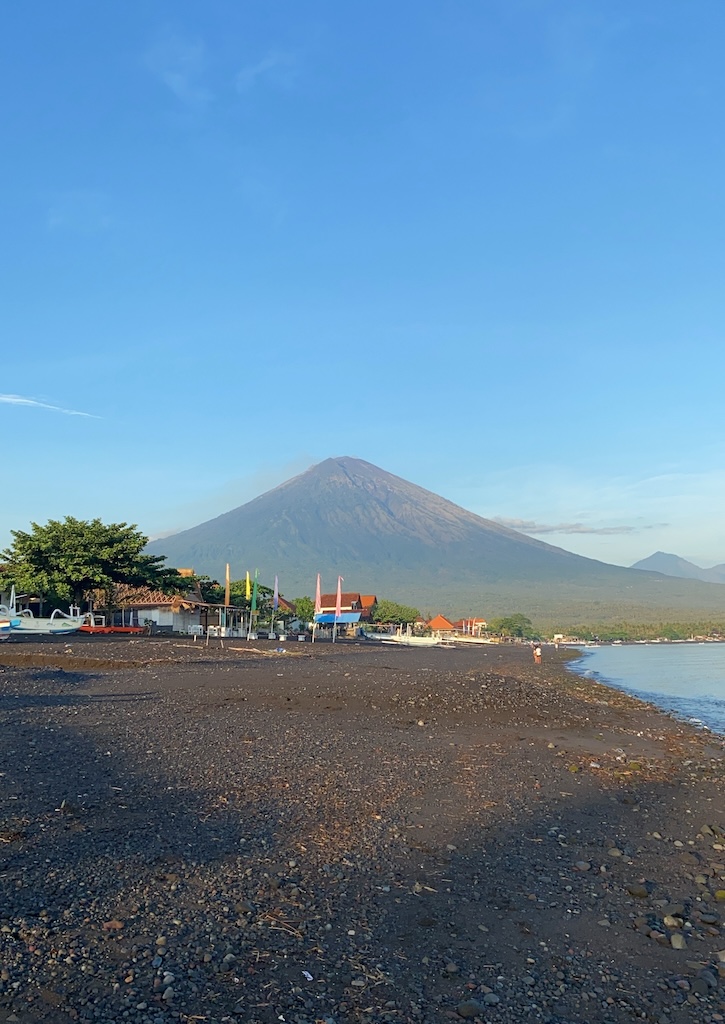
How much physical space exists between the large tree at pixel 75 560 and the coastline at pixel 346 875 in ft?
116

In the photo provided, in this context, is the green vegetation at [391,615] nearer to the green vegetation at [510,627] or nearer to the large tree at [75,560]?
the green vegetation at [510,627]

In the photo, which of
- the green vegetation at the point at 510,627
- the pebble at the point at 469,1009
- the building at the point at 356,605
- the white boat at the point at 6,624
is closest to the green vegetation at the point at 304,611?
the building at the point at 356,605

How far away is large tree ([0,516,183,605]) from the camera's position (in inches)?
1804

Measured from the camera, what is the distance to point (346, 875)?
6.11 meters

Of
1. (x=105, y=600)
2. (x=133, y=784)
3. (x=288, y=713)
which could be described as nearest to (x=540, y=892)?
(x=133, y=784)

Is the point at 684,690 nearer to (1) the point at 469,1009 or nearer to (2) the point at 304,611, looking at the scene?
(1) the point at 469,1009

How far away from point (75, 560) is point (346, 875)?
43742mm

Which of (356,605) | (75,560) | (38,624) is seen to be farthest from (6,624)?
(356,605)

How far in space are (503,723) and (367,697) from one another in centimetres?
358

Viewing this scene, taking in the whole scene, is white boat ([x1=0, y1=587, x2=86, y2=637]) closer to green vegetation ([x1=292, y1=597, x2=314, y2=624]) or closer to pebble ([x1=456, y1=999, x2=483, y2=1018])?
pebble ([x1=456, y1=999, x2=483, y2=1018])

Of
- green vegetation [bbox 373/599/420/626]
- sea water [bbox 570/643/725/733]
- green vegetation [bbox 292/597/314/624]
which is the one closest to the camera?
sea water [bbox 570/643/725/733]

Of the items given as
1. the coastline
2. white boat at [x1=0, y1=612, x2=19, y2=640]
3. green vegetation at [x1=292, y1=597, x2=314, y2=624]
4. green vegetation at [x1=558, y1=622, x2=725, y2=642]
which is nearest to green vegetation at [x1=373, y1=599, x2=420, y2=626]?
green vegetation at [x1=292, y1=597, x2=314, y2=624]

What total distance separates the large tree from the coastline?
116 feet

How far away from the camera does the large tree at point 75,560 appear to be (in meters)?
45.8
